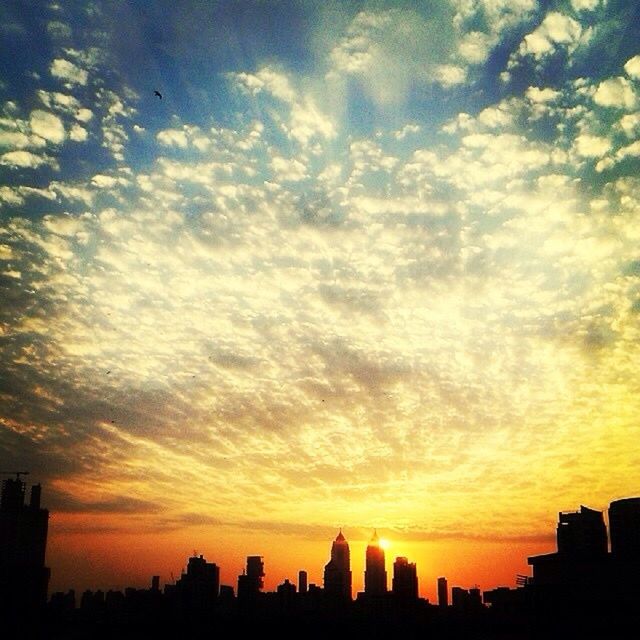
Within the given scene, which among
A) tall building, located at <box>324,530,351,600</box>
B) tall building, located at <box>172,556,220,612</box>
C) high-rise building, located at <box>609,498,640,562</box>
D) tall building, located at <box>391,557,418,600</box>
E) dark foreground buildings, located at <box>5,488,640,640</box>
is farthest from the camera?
tall building, located at <box>324,530,351,600</box>

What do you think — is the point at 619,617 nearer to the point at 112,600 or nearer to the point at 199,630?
the point at 199,630

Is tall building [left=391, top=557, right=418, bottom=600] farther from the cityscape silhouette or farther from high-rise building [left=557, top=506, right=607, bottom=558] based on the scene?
high-rise building [left=557, top=506, right=607, bottom=558]

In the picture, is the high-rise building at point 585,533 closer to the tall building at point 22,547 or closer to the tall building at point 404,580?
the tall building at point 404,580

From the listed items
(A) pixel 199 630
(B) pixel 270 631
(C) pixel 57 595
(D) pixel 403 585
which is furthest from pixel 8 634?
(D) pixel 403 585

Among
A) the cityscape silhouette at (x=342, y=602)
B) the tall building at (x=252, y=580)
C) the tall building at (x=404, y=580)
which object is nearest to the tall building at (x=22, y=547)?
the cityscape silhouette at (x=342, y=602)

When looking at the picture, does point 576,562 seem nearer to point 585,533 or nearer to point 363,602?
point 585,533

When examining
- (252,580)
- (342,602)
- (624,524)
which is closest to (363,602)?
(342,602)

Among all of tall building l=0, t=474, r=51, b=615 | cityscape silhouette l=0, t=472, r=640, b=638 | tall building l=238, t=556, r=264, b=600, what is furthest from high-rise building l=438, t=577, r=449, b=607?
tall building l=0, t=474, r=51, b=615
